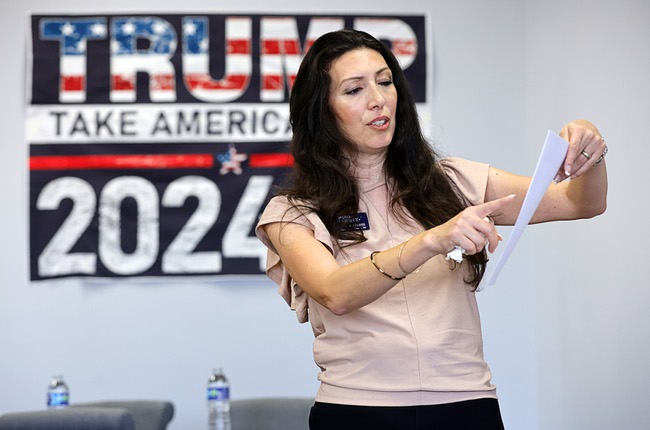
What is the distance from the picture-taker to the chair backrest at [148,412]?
3.89 m

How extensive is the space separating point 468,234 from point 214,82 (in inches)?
135

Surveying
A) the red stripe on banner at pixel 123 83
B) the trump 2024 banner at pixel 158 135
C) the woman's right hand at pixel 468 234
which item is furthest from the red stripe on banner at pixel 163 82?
the woman's right hand at pixel 468 234

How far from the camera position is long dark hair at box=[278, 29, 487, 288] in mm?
1813

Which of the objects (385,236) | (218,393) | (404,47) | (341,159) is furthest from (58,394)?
(385,236)

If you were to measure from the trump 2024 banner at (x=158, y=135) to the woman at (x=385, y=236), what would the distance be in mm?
2650

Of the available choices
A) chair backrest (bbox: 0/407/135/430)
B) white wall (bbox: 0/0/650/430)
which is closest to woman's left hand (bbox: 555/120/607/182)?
chair backrest (bbox: 0/407/135/430)

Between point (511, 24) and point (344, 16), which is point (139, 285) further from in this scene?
point (511, 24)

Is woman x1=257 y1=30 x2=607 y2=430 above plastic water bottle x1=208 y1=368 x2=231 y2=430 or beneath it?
above

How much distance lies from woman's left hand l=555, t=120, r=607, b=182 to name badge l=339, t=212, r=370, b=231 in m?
0.39

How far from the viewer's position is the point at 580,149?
1.63 metres

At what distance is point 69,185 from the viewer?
4.61 meters

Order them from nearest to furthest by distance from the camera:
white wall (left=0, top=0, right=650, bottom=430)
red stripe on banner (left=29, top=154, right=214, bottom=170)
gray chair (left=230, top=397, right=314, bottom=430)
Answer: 1. gray chair (left=230, top=397, right=314, bottom=430)
2. white wall (left=0, top=0, right=650, bottom=430)
3. red stripe on banner (left=29, top=154, right=214, bottom=170)

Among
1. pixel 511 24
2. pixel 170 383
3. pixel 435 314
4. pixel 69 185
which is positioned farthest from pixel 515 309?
pixel 435 314

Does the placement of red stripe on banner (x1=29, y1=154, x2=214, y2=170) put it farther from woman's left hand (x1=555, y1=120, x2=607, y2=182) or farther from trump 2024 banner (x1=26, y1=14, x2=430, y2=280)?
woman's left hand (x1=555, y1=120, x2=607, y2=182)
